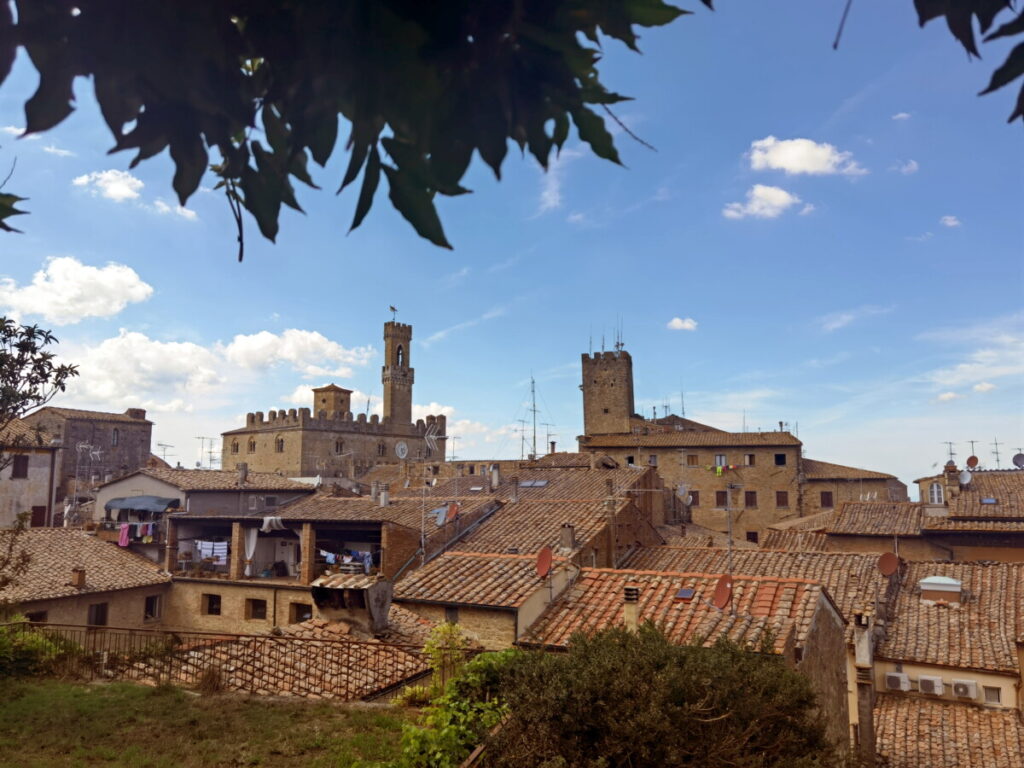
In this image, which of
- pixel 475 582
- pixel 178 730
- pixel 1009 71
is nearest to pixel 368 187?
pixel 1009 71

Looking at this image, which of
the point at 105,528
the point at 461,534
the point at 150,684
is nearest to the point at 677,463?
the point at 461,534

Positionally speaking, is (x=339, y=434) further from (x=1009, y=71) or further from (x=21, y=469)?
(x=1009, y=71)

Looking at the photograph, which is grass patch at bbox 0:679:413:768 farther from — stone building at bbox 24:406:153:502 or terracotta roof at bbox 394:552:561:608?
stone building at bbox 24:406:153:502

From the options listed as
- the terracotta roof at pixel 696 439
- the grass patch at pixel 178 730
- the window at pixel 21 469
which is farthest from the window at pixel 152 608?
the terracotta roof at pixel 696 439

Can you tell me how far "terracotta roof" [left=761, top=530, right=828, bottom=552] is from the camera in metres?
31.1

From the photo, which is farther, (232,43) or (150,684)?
(150,684)

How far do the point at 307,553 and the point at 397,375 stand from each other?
5038 cm

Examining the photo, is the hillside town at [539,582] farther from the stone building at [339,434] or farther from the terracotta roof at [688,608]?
the stone building at [339,434]

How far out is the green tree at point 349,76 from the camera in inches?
65.2

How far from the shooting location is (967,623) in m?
20.1

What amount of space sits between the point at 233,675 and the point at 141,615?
46.1ft

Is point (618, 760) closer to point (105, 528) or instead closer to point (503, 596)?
point (503, 596)

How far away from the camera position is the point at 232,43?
1.85m

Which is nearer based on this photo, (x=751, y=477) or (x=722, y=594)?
(x=722, y=594)
